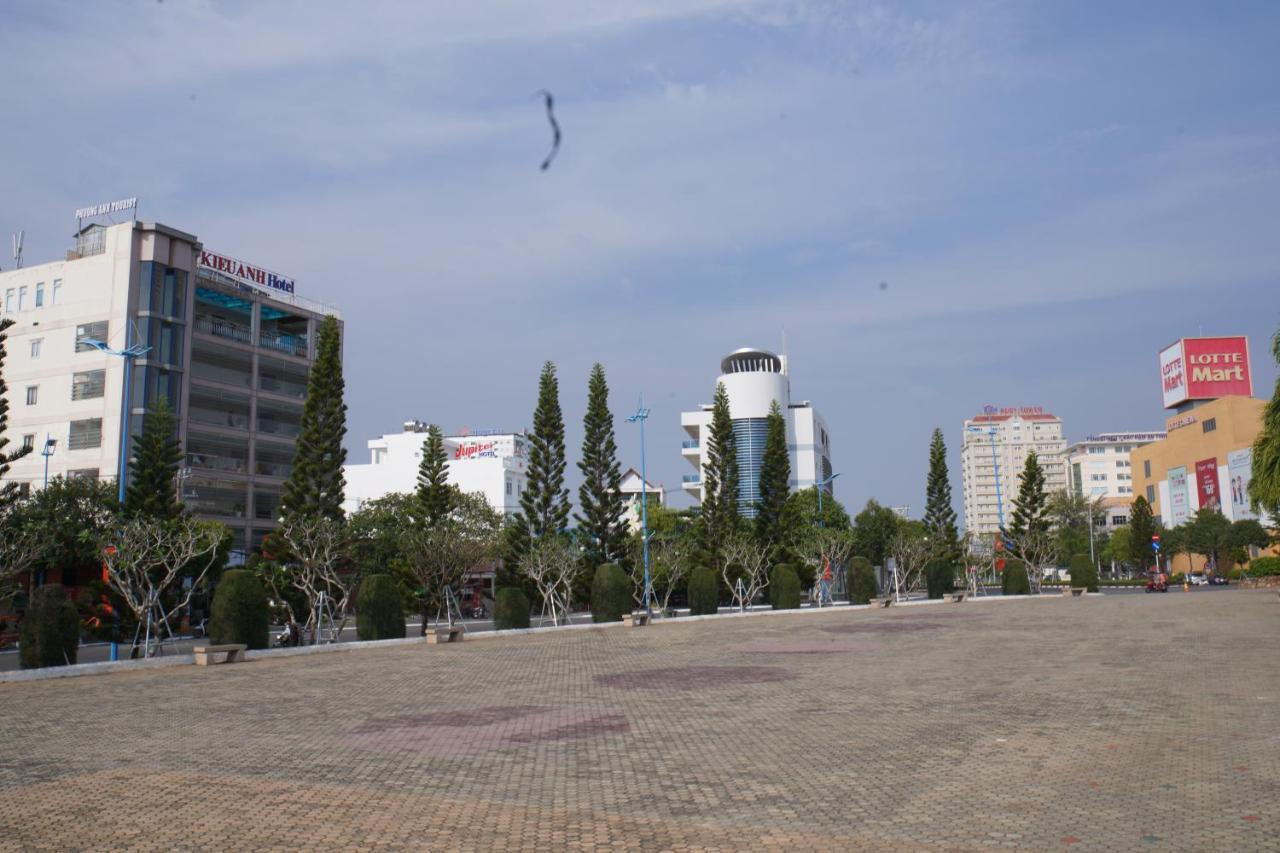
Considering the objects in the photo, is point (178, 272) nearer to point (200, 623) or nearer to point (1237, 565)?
point (200, 623)

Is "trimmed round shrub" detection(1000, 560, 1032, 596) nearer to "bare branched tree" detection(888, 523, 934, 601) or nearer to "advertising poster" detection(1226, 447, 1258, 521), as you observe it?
"bare branched tree" detection(888, 523, 934, 601)

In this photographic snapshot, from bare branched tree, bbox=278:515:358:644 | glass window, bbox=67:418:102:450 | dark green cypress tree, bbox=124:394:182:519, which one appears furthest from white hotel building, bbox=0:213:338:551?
bare branched tree, bbox=278:515:358:644

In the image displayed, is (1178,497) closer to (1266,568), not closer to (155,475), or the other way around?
(1266,568)

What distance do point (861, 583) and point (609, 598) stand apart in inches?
662

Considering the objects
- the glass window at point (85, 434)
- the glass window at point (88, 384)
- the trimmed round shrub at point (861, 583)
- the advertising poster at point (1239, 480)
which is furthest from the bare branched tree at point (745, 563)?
the advertising poster at point (1239, 480)

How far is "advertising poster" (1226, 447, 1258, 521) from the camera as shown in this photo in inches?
2916

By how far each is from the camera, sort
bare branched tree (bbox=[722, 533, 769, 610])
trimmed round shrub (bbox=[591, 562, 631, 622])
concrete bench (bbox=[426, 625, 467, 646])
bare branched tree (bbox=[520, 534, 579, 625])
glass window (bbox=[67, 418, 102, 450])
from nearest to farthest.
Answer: concrete bench (bbox=[426, 625, 467, 646]) → trimmed round shrub (bbox=[591, 562, 631, 622]) → bare branched tree (bbox=[520, 534, 579, 625]) → bare branched tree (bbox=[722, 533, 769, 610]) → glass window (bbox=[67, 418, 102, 450])

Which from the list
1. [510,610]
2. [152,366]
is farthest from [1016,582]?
[152,366]

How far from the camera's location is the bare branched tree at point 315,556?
29812mm

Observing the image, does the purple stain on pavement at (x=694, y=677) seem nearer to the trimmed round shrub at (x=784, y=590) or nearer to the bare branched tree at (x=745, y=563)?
the trimmed round shrub at (x=784, y=590)

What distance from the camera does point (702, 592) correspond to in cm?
4112

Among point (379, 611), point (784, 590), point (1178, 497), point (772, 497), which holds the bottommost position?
point (379, 611)

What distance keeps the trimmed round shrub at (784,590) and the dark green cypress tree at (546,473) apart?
31.6 ft

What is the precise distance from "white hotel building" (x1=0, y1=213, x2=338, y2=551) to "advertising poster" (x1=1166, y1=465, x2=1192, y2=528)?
236ft
